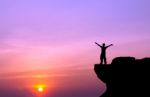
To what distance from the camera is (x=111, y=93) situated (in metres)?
40.0

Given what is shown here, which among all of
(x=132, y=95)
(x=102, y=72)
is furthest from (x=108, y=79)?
(x=132, y=95)

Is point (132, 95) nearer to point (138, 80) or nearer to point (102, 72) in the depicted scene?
point (138, 80)

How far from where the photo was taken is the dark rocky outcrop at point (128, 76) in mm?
37500

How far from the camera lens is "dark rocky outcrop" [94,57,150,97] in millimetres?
37500

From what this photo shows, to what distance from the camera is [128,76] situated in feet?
126

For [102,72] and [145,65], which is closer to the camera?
[145,65]

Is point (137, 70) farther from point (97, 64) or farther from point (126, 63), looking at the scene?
point (97, 64)

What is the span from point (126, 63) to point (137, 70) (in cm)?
142

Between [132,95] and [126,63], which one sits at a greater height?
[126,63]

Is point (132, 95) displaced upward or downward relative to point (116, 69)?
downward

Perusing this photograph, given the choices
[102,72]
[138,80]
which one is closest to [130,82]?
[138,80]

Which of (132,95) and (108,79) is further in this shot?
(108,79)

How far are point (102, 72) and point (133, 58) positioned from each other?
158 inches

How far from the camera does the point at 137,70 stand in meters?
37.8
